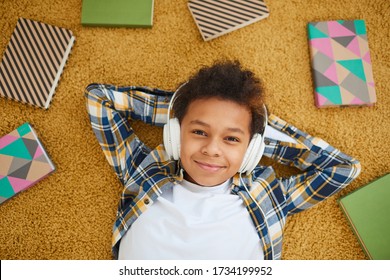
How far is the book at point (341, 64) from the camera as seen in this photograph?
1022 mm

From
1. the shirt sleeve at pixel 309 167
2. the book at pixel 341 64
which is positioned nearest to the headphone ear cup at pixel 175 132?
the shirt sleeve at pixel 309 167

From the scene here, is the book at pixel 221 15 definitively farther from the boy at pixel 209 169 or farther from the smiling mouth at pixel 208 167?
the smiling mouth at pixel 208 167

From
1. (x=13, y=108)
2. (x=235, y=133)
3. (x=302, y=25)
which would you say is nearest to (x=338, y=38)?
(x=302, y=25)

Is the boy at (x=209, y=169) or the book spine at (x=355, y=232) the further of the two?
the book spine at (x=355, y=232)

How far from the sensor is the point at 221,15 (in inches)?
41.1

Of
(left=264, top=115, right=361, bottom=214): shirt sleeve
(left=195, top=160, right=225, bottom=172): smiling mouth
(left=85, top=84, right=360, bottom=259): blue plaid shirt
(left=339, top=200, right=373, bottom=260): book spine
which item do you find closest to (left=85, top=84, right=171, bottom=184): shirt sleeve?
(left=85, top=84, right=360, bottom=259): blue plaid shirt

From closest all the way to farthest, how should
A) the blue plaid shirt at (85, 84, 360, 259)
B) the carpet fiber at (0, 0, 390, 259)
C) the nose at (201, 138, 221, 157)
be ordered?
the nose at (201, 138, 221, 157), the blue plaid shirt at (85, 84, 360, 259), the carpet fiber at (0, 0, 390, 259)

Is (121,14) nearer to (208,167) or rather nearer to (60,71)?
(60,71)

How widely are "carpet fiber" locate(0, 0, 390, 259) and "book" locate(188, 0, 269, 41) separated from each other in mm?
26

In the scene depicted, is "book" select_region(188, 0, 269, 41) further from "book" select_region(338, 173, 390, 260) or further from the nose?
"book" select_region(338, 173, 390, 260)

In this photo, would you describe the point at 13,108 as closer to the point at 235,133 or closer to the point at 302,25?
the point at 235,133

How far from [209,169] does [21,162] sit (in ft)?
1.82

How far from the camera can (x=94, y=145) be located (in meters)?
1.01

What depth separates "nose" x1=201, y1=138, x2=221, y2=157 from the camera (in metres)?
0.75
